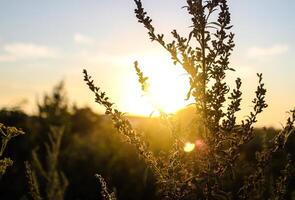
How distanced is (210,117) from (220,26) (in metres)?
0.74

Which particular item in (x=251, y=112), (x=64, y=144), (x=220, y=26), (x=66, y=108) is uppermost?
(x=66, y=108)

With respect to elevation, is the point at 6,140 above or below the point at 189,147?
above

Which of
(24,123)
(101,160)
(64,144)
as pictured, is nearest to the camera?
(101,160)

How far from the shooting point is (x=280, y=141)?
3764mm

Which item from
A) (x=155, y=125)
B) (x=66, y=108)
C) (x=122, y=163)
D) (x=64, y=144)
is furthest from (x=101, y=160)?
(x=66, y=108)

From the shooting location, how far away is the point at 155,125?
2342 cm

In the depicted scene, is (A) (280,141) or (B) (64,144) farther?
(B) (64,144)

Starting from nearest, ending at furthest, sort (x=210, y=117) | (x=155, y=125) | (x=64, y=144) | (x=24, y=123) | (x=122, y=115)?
(x=210, y=117), (x=122, y=115), (x=24, y=123), (x=64, y=144), (x=155, y=125)

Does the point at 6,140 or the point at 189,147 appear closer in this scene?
the point at 6,140

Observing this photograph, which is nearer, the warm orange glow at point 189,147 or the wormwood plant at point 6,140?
the wormwood plant at point 6,140

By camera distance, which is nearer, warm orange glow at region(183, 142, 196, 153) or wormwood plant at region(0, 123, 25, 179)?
wormwood plant at region(0, 123, 25, 179)

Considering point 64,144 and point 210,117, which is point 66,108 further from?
point 210,117

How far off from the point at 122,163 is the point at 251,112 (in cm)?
1423

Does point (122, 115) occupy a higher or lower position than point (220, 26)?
lower
